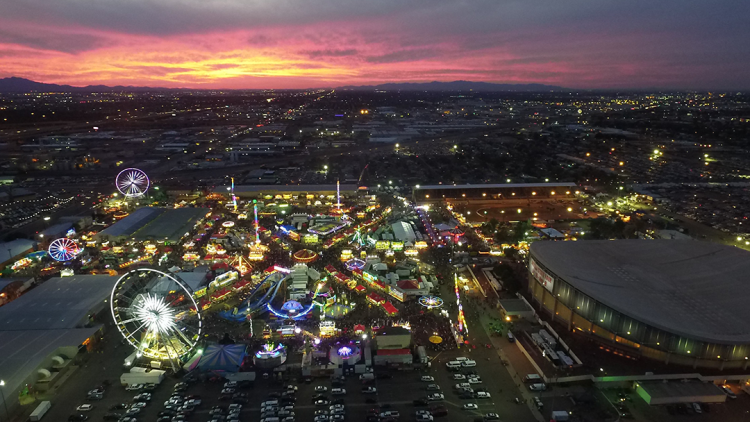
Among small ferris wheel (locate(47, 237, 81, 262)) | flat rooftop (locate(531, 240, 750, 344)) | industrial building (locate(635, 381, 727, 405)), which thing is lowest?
industrial building (locate(635, 381, 727, 405))

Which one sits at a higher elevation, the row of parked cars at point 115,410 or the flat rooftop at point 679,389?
the flat rooftop at point 679,389

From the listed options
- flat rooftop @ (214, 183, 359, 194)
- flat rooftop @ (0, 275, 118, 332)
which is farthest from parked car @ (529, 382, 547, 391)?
flat rooftop @ (214, 183, 359, 194)

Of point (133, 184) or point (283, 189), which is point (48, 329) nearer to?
A: point (133, 184)

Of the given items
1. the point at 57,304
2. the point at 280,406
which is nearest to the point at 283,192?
the point at 57,304

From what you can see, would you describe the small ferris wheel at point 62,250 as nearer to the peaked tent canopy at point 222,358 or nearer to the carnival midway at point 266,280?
the carnival midway at point 266,280

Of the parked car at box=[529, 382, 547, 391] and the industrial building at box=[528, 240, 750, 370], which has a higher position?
the industrial building at box=[528, 240, 750, 370]

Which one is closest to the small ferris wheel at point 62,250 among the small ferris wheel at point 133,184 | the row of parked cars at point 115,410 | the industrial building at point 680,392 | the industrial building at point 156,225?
the industrial building at point 156,225

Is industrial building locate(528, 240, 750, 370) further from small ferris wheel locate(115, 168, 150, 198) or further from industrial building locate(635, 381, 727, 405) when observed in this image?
small ferris wheel locate(115, 168, 150, 198)
